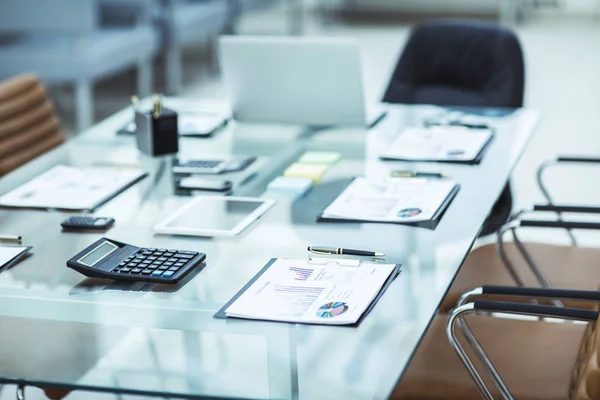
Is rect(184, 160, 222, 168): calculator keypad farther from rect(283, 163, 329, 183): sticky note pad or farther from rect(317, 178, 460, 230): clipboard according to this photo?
rect(317, 178, 460, 230): clipboard

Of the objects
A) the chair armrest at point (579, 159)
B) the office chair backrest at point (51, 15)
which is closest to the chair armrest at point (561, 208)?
the chair armrest at point (579, 159)

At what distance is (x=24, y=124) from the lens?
3.11 m

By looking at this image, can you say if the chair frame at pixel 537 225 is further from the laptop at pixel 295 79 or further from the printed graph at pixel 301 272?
Result: the printed graph at pixel 301 272

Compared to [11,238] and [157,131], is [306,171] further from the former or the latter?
[11,238]

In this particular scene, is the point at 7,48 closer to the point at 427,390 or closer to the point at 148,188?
the point at 148,188

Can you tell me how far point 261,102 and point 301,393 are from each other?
5.28ft

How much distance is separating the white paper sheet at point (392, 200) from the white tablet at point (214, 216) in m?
0.17

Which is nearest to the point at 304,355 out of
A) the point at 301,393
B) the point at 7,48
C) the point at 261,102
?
the point at 301,393

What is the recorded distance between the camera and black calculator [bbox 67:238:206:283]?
1844 mm

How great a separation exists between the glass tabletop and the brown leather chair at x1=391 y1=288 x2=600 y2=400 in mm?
249

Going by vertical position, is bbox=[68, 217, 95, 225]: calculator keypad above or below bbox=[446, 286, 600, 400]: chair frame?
above

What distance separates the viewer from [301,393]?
1.46m

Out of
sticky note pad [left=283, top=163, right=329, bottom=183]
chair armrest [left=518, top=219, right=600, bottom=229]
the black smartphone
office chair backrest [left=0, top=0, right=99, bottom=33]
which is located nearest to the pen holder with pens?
the black smartphone

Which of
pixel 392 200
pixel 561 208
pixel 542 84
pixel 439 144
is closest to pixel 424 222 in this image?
pixel 392 200
